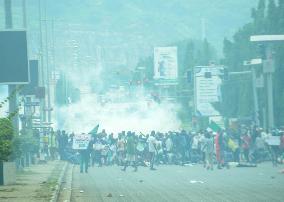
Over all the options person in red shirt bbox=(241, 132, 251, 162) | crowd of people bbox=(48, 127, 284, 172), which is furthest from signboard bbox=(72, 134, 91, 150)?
person in red shirt bbox=(241, 132, 251, 162)

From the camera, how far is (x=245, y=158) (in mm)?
55688

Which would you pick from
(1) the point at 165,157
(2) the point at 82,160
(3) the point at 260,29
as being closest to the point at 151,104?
(3) the point at 260,29

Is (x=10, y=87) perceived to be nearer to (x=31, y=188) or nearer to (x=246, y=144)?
(x=31, y=188)

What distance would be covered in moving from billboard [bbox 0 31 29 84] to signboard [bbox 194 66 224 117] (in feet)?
84.5

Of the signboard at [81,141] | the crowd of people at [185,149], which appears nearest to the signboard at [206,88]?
Answer: the crowd of people at [185,149]

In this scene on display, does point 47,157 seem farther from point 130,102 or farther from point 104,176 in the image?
point 130,102

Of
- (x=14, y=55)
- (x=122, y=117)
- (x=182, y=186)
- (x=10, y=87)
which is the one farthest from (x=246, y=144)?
(x=122, y=117)

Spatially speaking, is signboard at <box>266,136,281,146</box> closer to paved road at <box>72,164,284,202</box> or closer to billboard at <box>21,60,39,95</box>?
paved road at <box>72,164,284,202</box>

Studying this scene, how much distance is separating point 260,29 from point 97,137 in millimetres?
27845

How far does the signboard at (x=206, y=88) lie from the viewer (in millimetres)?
67812

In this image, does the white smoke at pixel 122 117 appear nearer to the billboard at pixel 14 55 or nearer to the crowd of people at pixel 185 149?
the crowd of people at pixel 185 149

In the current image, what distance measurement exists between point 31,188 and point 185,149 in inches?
898

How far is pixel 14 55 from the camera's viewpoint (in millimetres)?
42906

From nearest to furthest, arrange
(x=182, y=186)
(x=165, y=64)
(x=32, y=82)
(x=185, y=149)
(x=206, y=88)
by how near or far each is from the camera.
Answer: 1. (x=182, y=186)
2. (x=32, y=82)
3. (x=185, y=149)
4. (x=206, y=88)
5. (x=165, y=64)
